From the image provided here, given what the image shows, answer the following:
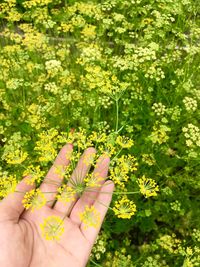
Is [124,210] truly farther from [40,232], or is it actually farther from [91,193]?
[40,232]

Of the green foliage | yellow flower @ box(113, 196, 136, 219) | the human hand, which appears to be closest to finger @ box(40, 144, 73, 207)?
the human hand

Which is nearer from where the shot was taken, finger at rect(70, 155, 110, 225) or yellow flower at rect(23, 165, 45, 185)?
yellow flower at rect(23, 165, 45, 185)

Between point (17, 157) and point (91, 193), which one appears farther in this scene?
point (91, 193)

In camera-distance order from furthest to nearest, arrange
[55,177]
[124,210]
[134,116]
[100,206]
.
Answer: [134,116] → [55,177] → [100,206] → [124,210]

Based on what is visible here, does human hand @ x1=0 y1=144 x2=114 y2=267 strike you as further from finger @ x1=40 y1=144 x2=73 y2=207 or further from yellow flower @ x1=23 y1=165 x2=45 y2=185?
yellow flower @ x1=23 y1=165 x2=45 y2=185

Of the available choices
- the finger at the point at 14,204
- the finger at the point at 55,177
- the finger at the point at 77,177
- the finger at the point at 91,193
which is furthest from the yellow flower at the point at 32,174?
the finger at the point at 91,193

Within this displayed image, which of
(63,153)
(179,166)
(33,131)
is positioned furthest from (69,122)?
(179,166)

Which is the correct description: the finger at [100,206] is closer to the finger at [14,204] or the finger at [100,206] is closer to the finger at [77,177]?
the finger at [77,177]

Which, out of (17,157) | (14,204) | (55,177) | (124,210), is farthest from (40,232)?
(124,210)
